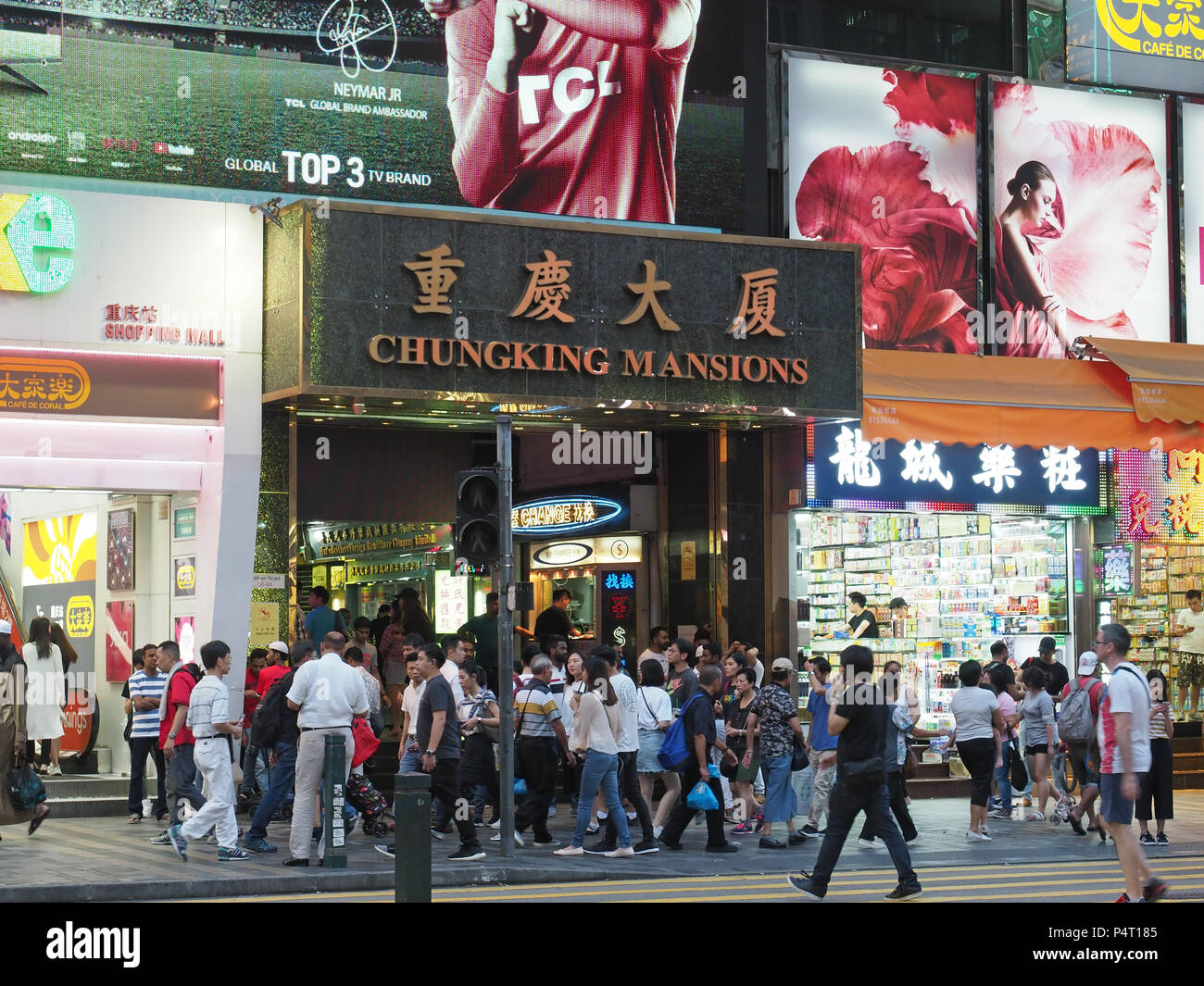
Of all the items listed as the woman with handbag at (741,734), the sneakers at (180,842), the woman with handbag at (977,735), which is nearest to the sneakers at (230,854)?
the sneakers at (180,842)

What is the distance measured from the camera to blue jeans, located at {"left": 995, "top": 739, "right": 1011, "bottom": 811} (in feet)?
58.2

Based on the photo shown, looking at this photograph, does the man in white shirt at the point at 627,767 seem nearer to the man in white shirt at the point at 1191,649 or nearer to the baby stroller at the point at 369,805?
the baby stroller at the point at 369,805

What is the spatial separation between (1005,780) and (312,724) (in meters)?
7.63

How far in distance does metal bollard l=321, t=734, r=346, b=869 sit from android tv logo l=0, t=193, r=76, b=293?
607 cm

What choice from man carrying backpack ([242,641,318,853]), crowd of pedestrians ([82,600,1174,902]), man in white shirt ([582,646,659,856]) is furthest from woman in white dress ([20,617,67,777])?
man in white shirt ([582,646,659,856])

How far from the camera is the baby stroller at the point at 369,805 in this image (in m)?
15.7

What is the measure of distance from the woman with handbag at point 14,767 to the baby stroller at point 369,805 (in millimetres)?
2594

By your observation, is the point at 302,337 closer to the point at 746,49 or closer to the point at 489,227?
the point at 489,227

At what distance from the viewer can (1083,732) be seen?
16.4 meters

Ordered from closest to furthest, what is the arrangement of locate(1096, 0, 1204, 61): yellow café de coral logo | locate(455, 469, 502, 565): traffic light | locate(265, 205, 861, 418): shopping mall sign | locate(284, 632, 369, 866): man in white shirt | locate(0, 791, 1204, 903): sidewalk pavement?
locate(0, 791, 1204, 903): sidewalk pavement < locate(284, 632, 369, 866): man in white shirt < locate(455, 469, 502, 565): traffic light < locate(265, 205, 861, 418): shopping mall sign < locate(1096, 0, 1204, 61): yellow café de coral logo

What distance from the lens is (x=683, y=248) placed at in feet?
61.4

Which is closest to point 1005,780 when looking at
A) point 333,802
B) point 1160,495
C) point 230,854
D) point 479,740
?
point 1160,495

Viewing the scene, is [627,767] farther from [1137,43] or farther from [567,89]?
[1137,43]

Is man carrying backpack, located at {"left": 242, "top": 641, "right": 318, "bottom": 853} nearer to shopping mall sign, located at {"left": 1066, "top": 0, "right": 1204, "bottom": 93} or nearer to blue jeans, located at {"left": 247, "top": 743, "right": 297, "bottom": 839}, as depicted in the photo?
blue jeans, located at {"left": 247, "top": 743, "right": 297, "bottom": 839}
